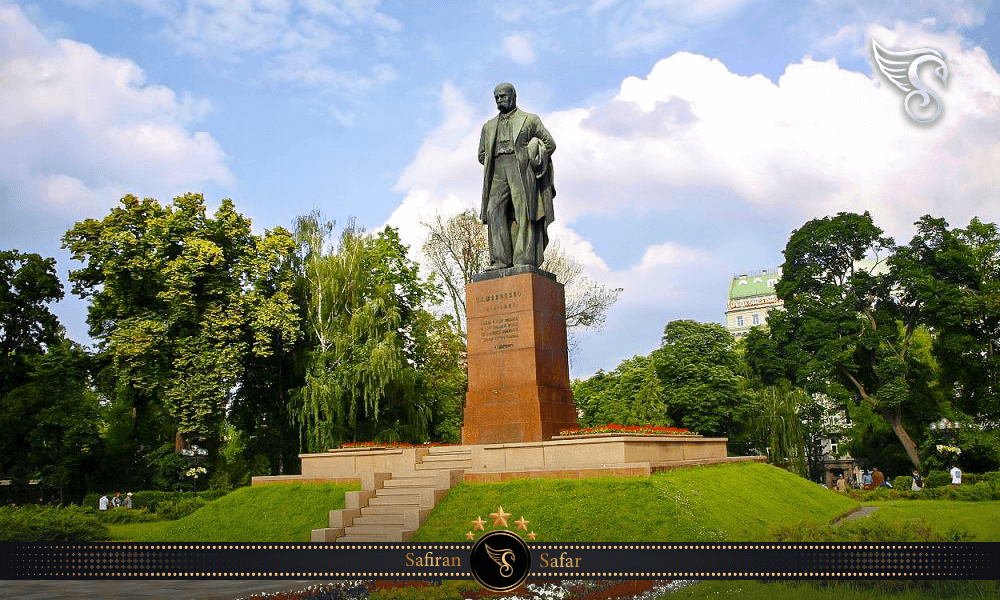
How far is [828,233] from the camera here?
3503cm

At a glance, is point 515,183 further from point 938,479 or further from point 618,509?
point 938,479

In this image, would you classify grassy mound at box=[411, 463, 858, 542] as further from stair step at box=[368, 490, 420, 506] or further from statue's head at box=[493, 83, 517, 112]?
statue's head at box=[493, 83, 517, 112]

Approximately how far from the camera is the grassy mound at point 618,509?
11.2 metres

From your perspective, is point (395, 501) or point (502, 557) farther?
point (395, 501)

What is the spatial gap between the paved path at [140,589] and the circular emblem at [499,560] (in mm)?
3377

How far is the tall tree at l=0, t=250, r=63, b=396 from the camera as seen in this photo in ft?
99.9

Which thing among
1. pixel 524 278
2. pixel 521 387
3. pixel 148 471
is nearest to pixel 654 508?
pixel 521 387

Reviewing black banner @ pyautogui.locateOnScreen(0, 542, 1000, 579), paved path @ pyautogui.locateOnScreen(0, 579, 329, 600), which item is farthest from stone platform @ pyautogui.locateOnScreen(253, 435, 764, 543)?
black banner @ pyautogui.locateOnScreen(0, 542, 1000, 579)

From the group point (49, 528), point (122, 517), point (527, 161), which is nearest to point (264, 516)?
point (49, 528)

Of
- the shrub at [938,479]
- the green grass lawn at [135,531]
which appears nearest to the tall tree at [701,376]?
the shrub at [938,479]

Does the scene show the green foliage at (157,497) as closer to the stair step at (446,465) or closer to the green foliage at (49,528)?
the green foliage at (49,528)

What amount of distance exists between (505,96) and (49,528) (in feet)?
42.2

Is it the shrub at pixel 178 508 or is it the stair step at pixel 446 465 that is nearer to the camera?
the stair step at pixel 446 465

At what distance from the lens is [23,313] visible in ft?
102
